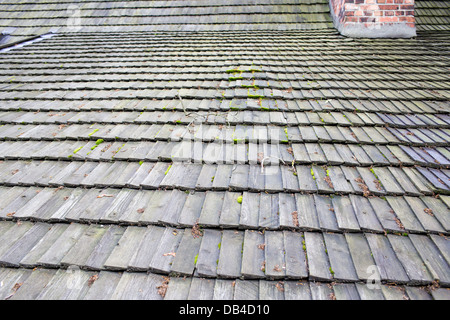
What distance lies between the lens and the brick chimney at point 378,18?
14.5 feet

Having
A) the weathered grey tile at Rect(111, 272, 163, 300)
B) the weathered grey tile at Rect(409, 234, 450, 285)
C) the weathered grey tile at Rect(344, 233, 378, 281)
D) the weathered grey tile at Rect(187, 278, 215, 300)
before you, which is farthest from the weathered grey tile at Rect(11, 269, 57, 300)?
the weathered grey tile at Rect(409, 234, 450, 285)

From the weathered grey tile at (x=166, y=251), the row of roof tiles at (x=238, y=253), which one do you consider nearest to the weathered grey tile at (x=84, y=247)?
the row of roof tiles at (x=238, y=253)

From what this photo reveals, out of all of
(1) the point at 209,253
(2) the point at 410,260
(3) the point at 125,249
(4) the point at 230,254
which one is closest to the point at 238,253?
(4) the point at 230,254

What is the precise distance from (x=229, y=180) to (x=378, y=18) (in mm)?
4868

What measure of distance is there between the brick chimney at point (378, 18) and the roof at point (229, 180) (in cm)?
106

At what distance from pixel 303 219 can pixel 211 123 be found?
1438 mm

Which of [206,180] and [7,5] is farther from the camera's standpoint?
[7,5]

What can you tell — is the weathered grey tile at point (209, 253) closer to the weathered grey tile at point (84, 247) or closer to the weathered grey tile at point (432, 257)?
the weathered grey tile at point (84, 247)

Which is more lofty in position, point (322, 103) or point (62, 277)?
point (322, 103)

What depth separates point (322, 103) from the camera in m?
2.79

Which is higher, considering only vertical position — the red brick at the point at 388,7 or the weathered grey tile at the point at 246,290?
the red brick at the point at 388,7

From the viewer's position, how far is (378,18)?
450 centimetres
